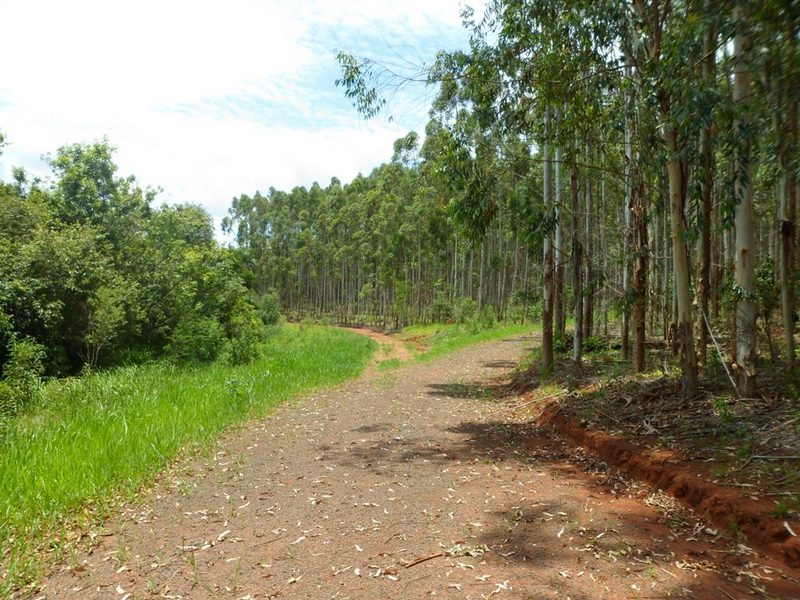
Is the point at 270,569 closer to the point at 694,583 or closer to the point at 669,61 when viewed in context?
the point at 694,583

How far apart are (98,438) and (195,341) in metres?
13.0

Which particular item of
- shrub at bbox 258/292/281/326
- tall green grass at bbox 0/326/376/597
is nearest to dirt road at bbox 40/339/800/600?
tall green grass at bbox 0/326/376/597

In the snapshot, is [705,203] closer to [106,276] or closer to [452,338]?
[106,276]

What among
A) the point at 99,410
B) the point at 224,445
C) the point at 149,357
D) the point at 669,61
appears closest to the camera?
the point at 669,61

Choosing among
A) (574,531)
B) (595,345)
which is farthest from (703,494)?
(595,345)

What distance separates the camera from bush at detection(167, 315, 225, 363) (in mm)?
18859

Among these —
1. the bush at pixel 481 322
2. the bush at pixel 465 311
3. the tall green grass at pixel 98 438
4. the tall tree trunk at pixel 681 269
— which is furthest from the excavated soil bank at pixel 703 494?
the bush at pixel 465 311

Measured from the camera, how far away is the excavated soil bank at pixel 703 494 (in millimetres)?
3732

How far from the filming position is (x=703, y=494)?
4.60m

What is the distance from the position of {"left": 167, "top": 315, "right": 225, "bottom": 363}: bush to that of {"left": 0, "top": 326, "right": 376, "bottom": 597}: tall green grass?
15.6ft

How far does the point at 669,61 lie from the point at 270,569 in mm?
6082

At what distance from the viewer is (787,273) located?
20.4 feet

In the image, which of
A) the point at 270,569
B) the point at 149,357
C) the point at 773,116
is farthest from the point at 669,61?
the point at 149,357

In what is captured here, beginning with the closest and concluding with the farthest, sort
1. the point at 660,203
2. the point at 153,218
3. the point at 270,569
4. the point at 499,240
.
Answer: the point at 270,569
the point at 660,203
the point at 153,218
the point at 499,240
